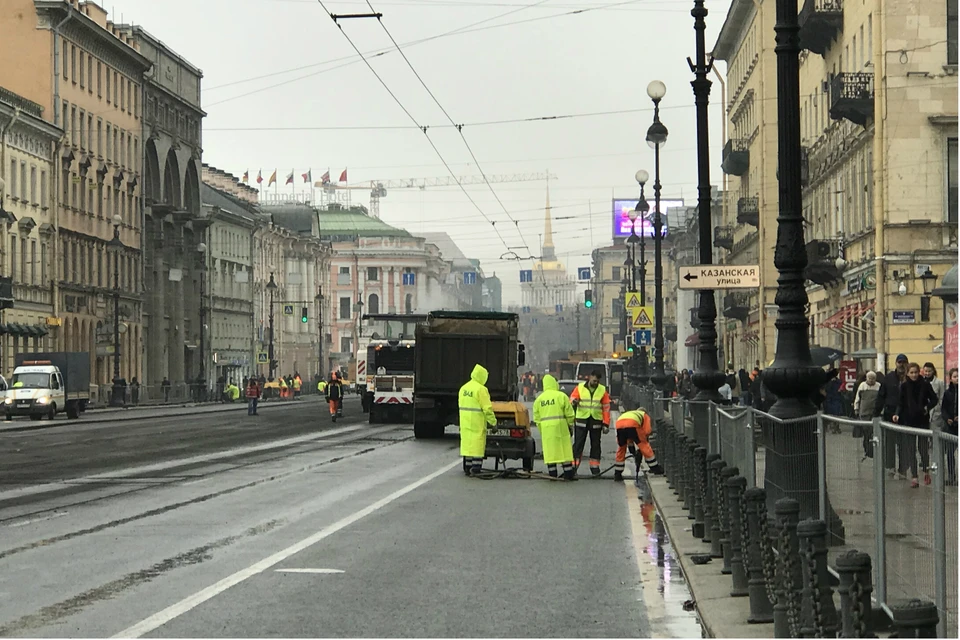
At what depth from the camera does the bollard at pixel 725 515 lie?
44.1 feet

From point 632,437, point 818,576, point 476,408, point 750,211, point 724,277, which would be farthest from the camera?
point 750,211

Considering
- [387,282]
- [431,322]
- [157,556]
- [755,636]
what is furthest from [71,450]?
[387,282]

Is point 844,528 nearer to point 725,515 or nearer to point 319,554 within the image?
point 725,515

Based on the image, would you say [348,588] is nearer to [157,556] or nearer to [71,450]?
[157,556]

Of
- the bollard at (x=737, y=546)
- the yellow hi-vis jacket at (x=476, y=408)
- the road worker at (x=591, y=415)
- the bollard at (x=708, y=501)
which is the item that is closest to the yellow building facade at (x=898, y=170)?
the road worker at (x=591, y=415)

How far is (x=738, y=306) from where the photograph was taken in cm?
7619

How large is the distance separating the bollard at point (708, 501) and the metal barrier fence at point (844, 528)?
681mm

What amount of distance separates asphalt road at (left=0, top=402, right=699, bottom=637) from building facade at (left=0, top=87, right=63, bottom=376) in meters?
46.3

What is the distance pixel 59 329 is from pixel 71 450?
155 feet

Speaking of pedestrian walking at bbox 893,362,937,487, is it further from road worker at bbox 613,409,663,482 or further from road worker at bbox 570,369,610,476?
road worker at bbox 570,369,610,476

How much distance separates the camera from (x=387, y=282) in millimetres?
188375

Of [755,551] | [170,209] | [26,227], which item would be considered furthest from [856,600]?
[170,209]

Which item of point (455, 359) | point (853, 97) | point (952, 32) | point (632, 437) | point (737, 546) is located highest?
point (952, 32)

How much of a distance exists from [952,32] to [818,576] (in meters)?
36.6
